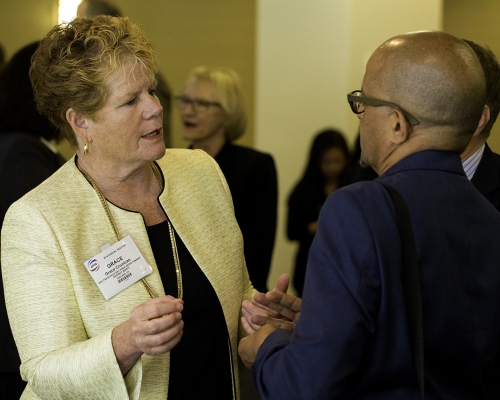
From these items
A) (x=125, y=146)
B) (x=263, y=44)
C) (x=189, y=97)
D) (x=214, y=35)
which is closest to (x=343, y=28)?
(x=263, y=44)

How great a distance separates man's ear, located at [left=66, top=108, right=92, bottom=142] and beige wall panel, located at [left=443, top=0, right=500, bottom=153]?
2.88 meters

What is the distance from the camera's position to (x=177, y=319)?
5.78 ft

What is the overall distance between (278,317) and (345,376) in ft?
1.70

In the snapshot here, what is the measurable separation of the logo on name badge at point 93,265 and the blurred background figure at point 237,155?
1.98 metres

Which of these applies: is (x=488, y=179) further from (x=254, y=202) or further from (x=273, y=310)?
(x=254, y=202)

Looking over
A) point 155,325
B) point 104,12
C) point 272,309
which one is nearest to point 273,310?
point 272,309

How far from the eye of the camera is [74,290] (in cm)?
193

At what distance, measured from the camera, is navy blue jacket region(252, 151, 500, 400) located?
4.61 feet

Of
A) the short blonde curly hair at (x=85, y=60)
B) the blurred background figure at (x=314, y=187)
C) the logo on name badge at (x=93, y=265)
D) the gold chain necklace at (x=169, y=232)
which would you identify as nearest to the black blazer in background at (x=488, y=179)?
the gold chain necklace at (x=169, y=232)

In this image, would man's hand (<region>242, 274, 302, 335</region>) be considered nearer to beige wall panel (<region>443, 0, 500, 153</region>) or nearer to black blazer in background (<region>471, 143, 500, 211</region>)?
black blazer in background (<region>471, 143, 500, 211</region>)

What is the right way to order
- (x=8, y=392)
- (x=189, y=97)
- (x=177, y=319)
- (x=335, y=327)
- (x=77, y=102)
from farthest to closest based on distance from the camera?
(x=189, y=97), (x=8, y=392), (x=77, y=102), (x=177, y=319), (x=335, y=327)

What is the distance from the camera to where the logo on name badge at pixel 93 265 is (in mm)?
1953

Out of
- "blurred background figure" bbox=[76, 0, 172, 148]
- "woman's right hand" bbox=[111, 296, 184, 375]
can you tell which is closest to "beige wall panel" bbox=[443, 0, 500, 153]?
"blurred background figure" bbox=[76, 0, 172, 148]

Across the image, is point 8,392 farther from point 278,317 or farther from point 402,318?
point 402,318
